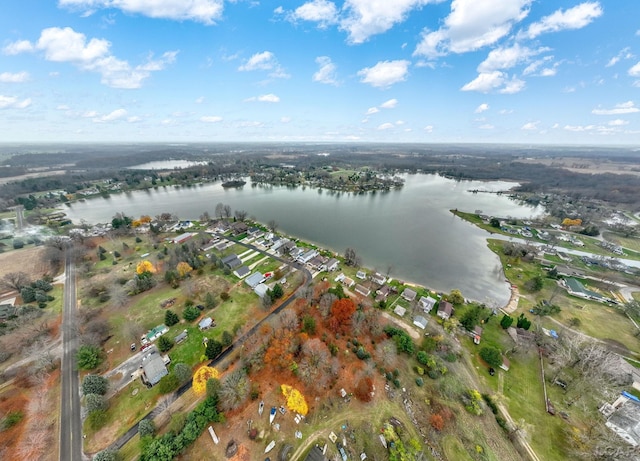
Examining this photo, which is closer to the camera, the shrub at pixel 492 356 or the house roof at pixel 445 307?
the shrub at pixel 492 356

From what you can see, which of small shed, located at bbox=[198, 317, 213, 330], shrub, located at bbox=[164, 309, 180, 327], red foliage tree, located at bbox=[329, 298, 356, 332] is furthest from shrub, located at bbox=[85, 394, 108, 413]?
red foliage tree, located at bbox=[329, 298, 356, 332]

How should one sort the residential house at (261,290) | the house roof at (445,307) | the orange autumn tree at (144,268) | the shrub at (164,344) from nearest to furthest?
1. the shrub at (164,344)
2. the house roof at (445,307)
3. the residential house at (261,290)
4. the orange autumn tree at (144,268)

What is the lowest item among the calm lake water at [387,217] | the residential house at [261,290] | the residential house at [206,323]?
the calm lake water at [387,217]

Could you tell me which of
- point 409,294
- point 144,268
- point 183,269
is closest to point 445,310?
point 409,294

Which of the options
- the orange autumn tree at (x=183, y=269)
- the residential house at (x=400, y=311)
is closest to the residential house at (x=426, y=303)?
the residential house at (x=400, y=311)

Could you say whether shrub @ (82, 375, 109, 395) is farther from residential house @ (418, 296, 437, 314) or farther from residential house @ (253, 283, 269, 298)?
residential house @ (418, 296, 437, 314)

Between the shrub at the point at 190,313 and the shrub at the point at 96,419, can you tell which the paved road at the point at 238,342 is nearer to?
the shrub at the point at 96,419

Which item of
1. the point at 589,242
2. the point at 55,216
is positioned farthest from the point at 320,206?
the point at 55,216
